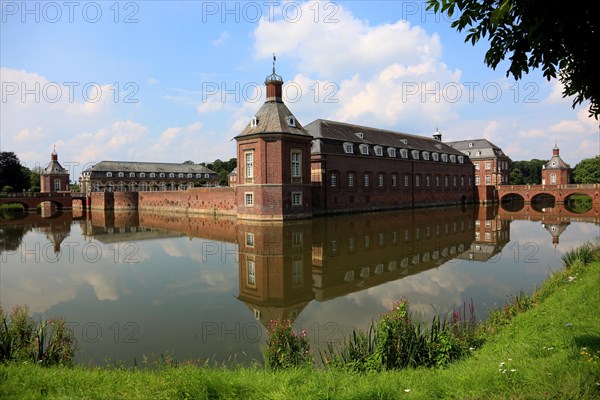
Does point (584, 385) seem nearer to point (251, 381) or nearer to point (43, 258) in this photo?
point (251, 381)

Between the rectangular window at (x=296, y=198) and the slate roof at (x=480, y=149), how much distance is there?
4739cm

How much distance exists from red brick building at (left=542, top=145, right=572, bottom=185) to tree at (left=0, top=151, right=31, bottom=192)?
271 ft

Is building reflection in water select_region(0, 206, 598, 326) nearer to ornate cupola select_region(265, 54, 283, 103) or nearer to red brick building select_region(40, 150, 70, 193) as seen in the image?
ornate cupola select_region(265, 54, 283, 103)

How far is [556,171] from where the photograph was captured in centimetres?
6091

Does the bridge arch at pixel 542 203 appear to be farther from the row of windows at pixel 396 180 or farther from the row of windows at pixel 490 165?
the row of windows at pixel 396 180

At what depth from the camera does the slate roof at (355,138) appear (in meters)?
33.7

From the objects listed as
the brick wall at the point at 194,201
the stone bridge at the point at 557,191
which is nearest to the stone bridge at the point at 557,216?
the stone bridge at the point at 557,191

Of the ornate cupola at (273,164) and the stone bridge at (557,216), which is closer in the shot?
the ornate cupola at (273,164)

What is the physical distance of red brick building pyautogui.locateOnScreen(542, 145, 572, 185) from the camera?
198 feet

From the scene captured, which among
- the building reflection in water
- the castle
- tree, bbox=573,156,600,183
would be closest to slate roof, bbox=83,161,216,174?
the castle

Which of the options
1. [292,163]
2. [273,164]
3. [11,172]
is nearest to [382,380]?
[273,164]

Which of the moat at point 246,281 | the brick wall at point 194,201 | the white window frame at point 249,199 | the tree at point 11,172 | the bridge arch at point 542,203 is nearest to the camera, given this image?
the moat at point 246,281

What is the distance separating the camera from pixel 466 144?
67750 millimetres

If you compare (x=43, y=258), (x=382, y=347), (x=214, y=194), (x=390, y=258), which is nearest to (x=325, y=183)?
(x=214, y=194)
